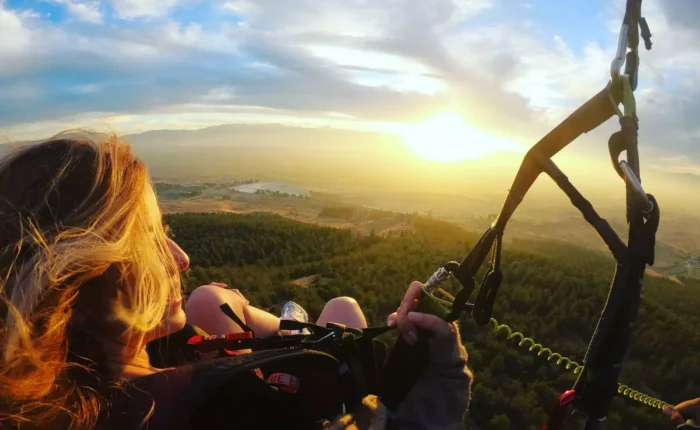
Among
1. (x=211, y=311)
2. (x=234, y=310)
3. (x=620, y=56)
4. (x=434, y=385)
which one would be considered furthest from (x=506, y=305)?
(x=620, y=56)

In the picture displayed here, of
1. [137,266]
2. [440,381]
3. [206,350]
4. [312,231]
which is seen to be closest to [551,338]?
[440,381]

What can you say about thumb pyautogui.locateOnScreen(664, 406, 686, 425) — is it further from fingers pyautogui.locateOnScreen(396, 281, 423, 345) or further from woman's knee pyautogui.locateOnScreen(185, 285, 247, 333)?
woman's knee pyautogui.locateOnScreen(185, 285, 247, 333)

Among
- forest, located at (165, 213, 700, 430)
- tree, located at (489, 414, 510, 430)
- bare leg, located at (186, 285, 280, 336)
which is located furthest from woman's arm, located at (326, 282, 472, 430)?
tree, located at (489, 414, 510, 430)

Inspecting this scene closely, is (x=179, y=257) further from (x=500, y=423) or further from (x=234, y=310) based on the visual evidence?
(x=500, y=423)

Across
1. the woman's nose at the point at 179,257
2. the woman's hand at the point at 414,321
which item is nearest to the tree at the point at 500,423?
the woman's hand at the point at 414,321

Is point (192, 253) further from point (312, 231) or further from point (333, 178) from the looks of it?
point (333, 178)
